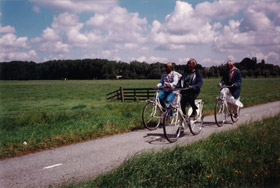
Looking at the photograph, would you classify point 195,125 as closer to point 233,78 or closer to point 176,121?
point 176,121

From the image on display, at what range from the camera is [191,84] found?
6.75 m

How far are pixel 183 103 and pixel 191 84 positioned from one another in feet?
1.97

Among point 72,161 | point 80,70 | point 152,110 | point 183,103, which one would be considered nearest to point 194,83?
point 183,103

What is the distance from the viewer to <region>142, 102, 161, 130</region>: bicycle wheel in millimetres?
7379

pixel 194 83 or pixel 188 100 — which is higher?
pixel 194 83

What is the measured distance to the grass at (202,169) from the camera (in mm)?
3562

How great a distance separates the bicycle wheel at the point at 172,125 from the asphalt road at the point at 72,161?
0.66ft

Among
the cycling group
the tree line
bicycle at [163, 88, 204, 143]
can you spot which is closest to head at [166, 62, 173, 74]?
the cycling group

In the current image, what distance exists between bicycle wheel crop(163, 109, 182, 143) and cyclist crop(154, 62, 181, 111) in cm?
90

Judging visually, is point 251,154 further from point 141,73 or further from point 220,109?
point 141,73

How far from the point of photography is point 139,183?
136 inches

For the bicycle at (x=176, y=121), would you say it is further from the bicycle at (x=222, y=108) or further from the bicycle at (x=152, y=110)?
the bicycle at (x=222, y=108)

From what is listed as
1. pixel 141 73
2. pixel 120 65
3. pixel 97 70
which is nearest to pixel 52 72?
pixel 97 70

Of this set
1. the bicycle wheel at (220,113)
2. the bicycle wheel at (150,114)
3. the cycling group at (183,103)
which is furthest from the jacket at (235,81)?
the bicycle wheel at (150,114)
